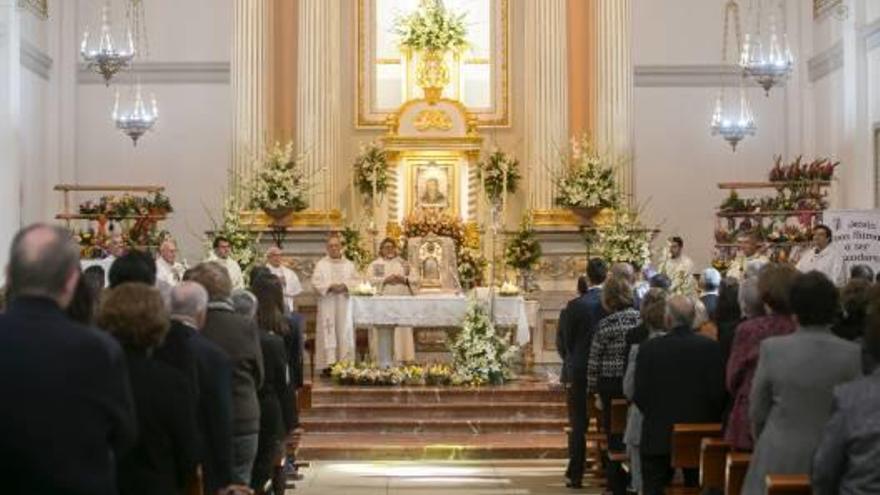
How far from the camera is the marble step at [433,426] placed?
16.7 metres

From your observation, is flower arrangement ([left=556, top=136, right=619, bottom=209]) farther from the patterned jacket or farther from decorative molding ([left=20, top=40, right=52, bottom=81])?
the patterned jacket

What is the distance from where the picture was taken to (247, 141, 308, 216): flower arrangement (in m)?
21.5

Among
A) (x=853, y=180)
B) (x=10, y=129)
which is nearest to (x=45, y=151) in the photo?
(x=10, y=129)

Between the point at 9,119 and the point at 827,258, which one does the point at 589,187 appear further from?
the point at 9,119

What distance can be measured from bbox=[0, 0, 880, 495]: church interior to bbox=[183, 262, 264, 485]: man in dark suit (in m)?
4.27

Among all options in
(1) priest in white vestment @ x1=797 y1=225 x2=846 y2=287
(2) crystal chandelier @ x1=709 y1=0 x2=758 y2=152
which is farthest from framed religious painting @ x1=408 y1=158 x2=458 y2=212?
(1) priest in white vestment @ x1=797 y1=225 x2=846 y2=287

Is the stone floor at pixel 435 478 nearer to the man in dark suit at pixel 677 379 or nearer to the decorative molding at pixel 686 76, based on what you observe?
the man in dark suit at pixel 677 379

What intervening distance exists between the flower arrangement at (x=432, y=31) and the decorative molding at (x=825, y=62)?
17.2ft

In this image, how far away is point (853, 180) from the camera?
73.0ft

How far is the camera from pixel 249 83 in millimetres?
22703

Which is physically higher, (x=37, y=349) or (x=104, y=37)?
(x=104, y=37)

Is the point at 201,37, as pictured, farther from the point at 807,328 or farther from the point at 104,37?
the point at 807,328

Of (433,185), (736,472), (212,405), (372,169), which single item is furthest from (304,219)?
(212,405)

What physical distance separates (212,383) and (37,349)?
89.8 inches
